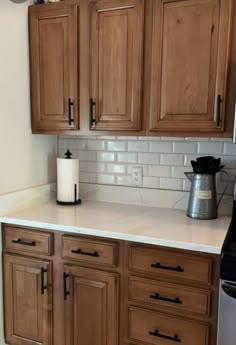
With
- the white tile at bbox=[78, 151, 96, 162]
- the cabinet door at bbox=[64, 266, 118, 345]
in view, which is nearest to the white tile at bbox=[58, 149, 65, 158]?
the white tile at bbox=[78, 151, 96, 162]

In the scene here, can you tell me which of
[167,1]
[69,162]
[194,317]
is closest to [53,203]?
[69,162]

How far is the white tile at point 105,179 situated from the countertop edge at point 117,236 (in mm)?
656

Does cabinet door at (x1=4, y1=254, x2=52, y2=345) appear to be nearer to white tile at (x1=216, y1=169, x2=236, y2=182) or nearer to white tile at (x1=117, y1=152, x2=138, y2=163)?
white tile at (x1=117, y1=152, x2=138, y2=163)

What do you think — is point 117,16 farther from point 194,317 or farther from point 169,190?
point 194,317

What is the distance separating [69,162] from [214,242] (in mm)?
1122

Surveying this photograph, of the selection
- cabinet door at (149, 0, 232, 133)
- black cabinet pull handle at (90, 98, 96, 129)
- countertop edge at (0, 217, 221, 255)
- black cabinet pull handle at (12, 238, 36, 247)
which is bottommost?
black cabinet pull handle at (12, 238, 36, 247)

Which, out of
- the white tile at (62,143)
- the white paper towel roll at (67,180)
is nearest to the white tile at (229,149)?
the white paper towel roll at (67,180)

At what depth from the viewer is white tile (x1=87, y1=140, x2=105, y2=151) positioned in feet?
7.88

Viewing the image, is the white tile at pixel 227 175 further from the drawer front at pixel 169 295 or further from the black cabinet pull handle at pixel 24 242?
the black cabinet pull handle at pixel 24 242

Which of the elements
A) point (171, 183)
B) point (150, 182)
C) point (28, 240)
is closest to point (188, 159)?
point (171, 183)

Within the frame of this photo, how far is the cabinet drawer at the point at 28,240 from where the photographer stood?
6.27 ft

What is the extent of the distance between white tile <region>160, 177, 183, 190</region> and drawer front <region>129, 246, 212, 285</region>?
0.65 m

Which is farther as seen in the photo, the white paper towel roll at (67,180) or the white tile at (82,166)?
the white tile at (82,166)

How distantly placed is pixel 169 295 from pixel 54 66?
149 cm
